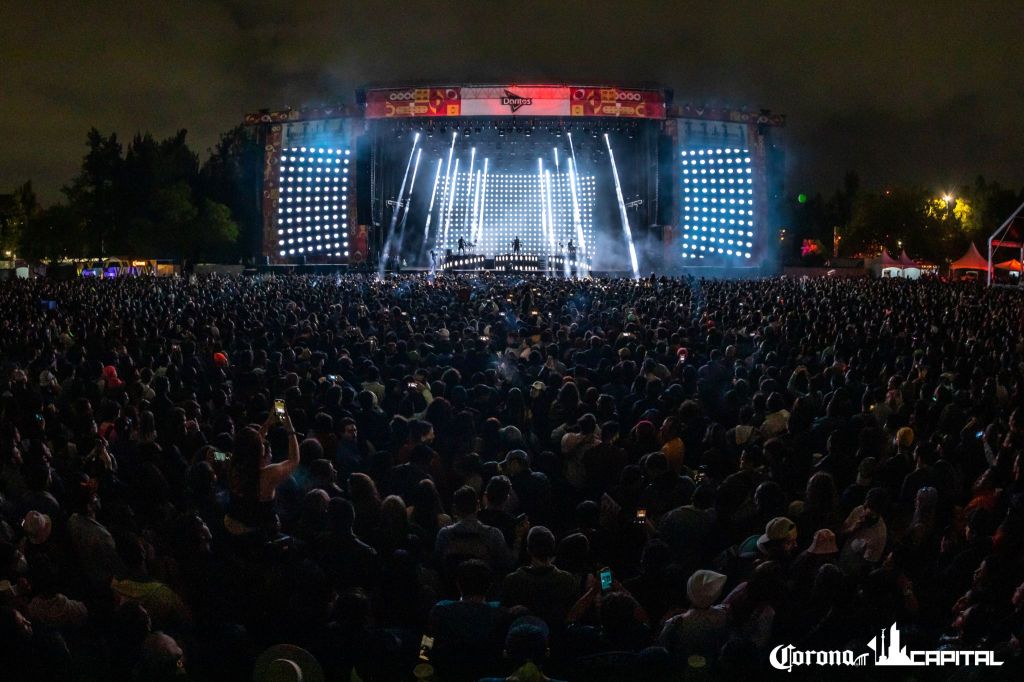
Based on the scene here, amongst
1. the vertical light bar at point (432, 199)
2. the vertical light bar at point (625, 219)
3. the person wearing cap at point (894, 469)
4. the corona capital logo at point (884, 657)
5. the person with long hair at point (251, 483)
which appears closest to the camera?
the corona capital logo at point (884, 657)

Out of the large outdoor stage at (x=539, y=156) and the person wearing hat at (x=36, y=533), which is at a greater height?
the large outdoor stage at (x=539, y=156)

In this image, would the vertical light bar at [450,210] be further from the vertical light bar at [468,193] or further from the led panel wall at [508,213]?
the vertical light bar at [468,193]

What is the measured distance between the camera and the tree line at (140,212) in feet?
195

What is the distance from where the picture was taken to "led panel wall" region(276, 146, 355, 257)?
4434cm

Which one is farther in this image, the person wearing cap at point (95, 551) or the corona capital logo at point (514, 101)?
the corona capital logo at point (514, 101)

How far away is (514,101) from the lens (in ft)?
124

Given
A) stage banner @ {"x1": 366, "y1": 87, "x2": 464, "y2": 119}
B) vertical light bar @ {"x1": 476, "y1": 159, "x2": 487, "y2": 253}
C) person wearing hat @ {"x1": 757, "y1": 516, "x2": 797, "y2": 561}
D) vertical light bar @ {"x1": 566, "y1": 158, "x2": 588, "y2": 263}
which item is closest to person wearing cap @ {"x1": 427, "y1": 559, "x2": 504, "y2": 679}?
person wearing hat @ {"x1": 757, "y1": 516, "x2": 797, "y2": 561}

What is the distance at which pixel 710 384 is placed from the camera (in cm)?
989

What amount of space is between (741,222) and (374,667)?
4208cm

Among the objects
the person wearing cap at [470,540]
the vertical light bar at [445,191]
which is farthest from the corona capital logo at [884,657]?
the vertical light bar at [445,191]

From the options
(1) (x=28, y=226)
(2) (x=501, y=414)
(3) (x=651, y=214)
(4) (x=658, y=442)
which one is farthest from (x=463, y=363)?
(1) (x=28, y=226)

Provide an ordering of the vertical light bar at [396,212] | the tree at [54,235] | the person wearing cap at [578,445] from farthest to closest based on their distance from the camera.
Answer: the tree at [54,235] → the vertical light bar at [396,212] → the person wearing cap at [578,445]

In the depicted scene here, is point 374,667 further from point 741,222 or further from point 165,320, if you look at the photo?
point 741,222

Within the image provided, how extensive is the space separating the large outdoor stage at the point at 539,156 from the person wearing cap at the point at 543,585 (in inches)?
1373
